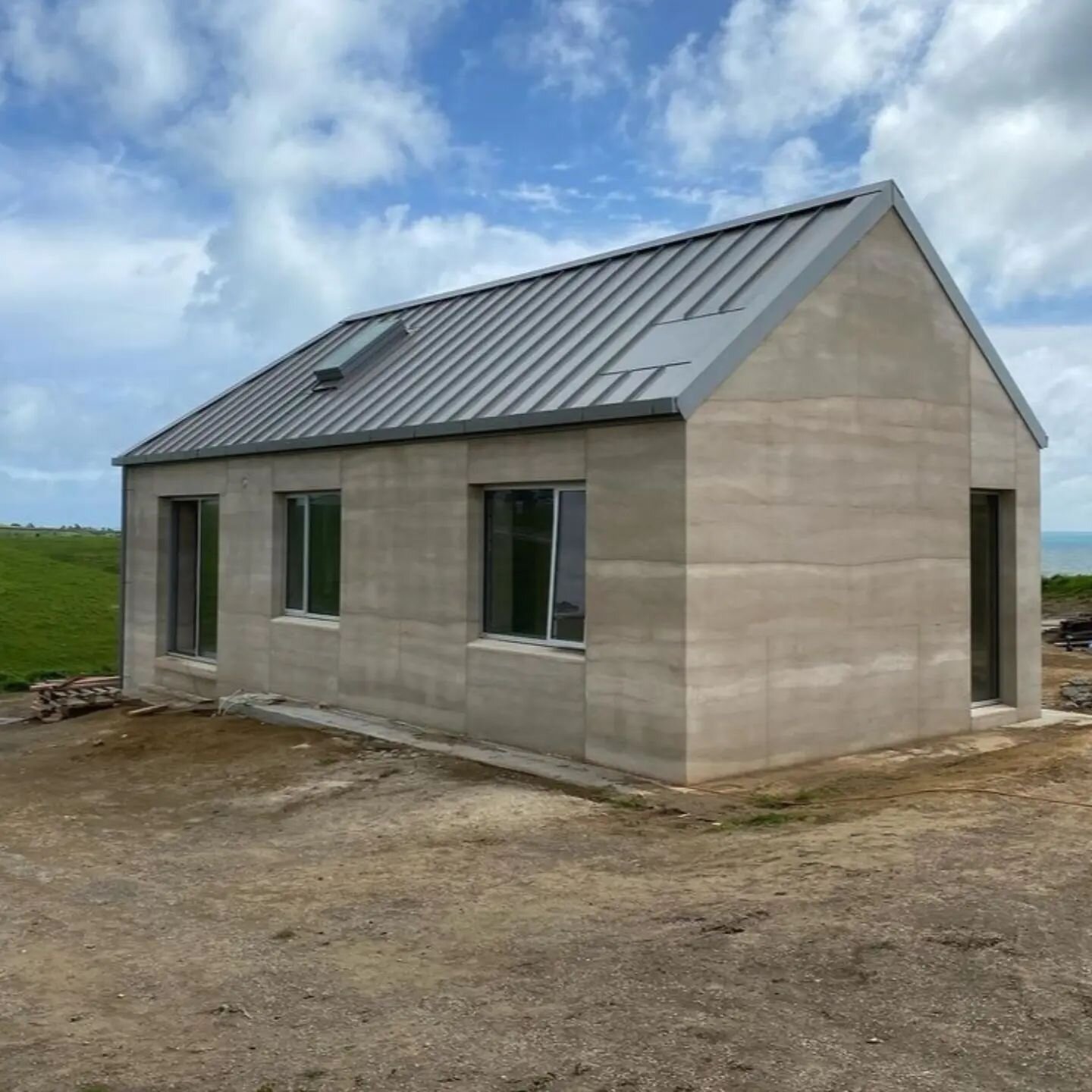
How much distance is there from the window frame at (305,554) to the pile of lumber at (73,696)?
14.0 feet

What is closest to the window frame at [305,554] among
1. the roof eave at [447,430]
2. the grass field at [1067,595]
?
the roof eave at [447,430]

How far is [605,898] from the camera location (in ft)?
23.9

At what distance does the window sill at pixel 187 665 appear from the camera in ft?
55.6

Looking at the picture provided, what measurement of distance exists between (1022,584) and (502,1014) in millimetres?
10233

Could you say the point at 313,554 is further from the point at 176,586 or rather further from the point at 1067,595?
the point at 1067,595

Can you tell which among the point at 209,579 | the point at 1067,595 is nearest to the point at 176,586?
the point at 209,579

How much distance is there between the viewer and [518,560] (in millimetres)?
12250

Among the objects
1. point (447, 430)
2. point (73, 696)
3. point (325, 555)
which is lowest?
point (73, 696)

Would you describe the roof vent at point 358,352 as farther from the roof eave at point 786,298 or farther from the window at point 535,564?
the roof eave at point 786,298

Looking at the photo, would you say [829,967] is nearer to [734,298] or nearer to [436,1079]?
[436,1079]

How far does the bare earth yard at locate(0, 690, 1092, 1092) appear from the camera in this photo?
4.91m

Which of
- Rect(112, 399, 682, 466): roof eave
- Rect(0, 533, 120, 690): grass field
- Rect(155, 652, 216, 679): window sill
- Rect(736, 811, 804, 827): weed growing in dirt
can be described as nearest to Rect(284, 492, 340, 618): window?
Rect(112, 399, 682, 466): roof eave

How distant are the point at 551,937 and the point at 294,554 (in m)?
9.69

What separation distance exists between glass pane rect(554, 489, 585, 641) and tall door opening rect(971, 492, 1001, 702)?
16.8 ft
